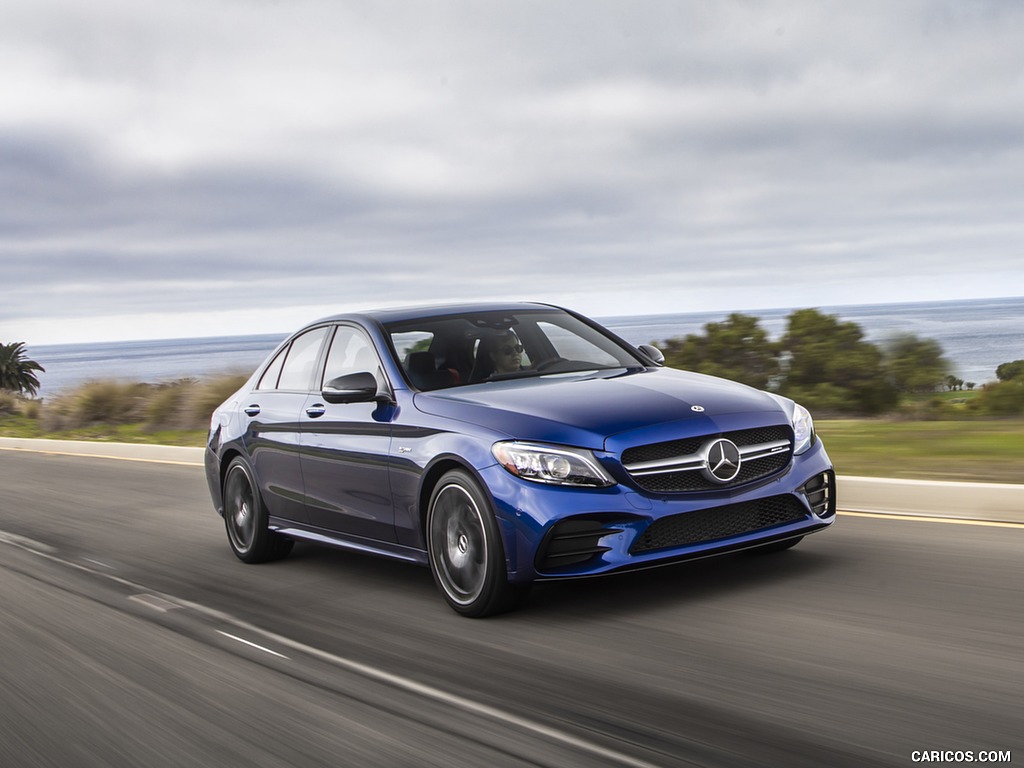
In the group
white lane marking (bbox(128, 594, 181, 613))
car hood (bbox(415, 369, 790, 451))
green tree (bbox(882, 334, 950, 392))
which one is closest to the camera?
car hood (bbox(415, 369, 790, 451))

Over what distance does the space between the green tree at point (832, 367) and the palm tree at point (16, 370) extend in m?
40.9

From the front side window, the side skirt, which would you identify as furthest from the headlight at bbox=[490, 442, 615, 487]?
the front side window

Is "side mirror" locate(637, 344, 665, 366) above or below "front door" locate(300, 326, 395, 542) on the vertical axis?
above

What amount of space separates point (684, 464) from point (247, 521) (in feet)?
12.6

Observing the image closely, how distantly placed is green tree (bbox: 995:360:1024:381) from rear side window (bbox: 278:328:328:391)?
8829 mm

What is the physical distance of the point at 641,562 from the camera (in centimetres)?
567

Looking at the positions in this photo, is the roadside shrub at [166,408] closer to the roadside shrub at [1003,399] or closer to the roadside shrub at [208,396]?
the roadside shrub at [208,396]

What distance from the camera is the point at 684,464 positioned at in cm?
576

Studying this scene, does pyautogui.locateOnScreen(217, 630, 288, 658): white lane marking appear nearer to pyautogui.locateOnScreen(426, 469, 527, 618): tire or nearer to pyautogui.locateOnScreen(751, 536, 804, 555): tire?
pyautogui.locateOnScreen(426, 469, 527, 618): tire

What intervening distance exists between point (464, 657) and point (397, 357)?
215 centimetres

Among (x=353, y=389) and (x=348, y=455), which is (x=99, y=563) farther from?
(x=353, y=389)

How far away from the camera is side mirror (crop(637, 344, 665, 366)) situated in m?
7.53

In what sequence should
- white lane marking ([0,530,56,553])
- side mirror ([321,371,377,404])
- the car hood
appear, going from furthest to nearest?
white lane marking ([0,530,56,553]) < side mirror ([321,371,377,404]) < the car hood

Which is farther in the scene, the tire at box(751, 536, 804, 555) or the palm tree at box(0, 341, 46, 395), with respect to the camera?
the palm tree at box(0, 341, 46, 395)
